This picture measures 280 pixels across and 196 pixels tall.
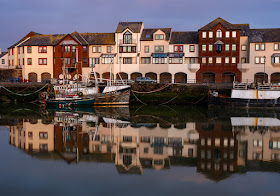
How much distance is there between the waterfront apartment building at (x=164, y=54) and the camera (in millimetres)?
62812

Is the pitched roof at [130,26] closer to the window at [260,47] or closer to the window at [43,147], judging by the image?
the window at [260,47]

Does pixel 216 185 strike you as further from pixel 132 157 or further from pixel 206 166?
pixel 132 157

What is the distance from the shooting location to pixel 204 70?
64188 millimetres

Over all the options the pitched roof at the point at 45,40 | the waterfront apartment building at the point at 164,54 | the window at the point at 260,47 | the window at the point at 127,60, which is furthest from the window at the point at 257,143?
the pitched roof at the point at 45,40

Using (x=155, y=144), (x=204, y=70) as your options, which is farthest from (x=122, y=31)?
(x=155, y=144)

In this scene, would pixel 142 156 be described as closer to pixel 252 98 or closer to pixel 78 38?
pixel 252 98

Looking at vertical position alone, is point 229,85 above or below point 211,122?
above

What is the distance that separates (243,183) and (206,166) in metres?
2.87

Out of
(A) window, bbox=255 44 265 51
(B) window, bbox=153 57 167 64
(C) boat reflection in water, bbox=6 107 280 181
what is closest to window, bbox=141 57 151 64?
(B) window, bbox=153 57 167 64

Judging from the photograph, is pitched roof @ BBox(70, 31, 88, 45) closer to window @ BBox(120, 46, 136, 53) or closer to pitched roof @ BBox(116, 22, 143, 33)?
pitched roof @ BBox(116, 22, 143, 33)

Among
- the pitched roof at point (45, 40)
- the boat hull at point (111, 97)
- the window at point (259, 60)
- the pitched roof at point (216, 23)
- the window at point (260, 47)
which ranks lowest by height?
the boat hull at point (111, 97)

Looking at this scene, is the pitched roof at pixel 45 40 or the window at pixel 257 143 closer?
the window at pixel 257 143

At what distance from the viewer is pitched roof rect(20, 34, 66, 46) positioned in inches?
2726

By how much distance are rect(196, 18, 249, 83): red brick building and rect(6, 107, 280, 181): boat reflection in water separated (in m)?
28.8
